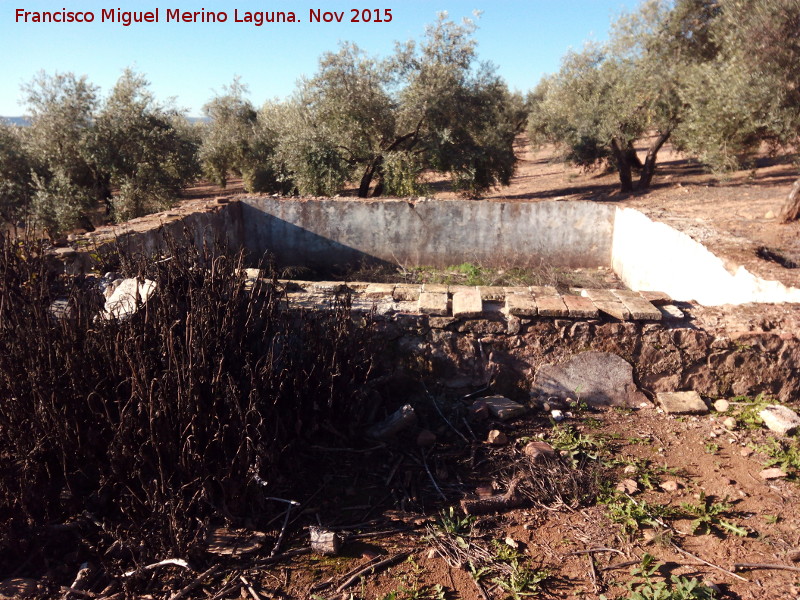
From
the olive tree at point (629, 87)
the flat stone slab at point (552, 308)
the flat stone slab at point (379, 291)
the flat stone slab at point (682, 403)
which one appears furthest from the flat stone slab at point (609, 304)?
the olive tree at point (629, 87)

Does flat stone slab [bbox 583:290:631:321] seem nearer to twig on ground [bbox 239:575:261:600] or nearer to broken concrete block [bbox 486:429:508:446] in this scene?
broken concrete block [bbox 486:429:508:446]

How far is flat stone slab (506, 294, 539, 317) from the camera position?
4.19 meters

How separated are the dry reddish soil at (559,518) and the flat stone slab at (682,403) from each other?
0.06 meters

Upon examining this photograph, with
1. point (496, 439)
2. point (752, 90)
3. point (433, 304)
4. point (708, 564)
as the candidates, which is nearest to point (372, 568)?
point (496, 439)

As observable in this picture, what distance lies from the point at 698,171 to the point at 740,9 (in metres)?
8.45

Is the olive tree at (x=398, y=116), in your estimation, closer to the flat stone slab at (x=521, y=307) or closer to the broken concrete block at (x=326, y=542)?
the flat stone slab at (x=521, y=307)

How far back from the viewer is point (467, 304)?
14.3 feet

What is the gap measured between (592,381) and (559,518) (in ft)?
4.82

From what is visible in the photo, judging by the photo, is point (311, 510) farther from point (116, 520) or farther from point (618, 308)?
point (618, 308)

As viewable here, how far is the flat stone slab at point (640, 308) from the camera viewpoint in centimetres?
418

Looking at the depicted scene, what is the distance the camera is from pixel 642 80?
13445mm

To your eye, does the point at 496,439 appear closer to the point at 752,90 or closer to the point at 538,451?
the point at 538,451

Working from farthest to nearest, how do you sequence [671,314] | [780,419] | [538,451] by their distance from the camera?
[671,314] < [780,419] < [538,451]

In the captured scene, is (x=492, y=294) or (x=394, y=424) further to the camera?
(x=492, y=294)
